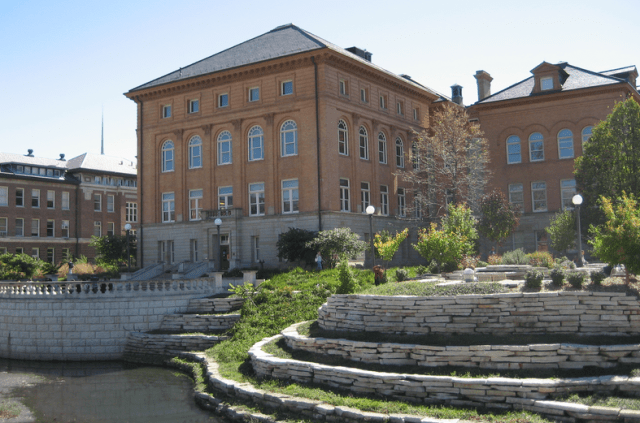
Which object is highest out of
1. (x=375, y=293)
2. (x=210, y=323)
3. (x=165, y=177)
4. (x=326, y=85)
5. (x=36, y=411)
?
(x=326, y=85)

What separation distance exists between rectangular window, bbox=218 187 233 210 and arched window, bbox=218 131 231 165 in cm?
190

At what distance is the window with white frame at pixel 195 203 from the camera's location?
41781 millimetres

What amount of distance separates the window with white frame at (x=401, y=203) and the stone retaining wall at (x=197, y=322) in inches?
829

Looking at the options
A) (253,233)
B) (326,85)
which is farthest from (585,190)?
Answer: (253,233)

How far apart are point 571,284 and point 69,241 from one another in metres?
57.6

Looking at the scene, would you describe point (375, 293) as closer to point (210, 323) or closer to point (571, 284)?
point (571, 284)

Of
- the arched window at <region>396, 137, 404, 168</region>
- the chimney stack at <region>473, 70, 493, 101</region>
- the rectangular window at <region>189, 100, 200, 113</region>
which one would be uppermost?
the chimney stack at <region>473, 70, 493, 101</region>

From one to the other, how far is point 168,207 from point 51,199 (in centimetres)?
2530

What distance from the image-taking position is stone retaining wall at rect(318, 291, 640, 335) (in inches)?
554

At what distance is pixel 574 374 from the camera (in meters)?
12.8

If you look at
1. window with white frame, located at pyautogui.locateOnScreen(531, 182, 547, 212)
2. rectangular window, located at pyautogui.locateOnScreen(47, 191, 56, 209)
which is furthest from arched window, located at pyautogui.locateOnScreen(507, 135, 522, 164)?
rectangular window, located at pyautogui.locateOnScreen(47, 191, 56, 209)

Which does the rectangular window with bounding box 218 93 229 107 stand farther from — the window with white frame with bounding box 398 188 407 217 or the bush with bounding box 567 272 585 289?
the bush with bounding box 567 272 585 289

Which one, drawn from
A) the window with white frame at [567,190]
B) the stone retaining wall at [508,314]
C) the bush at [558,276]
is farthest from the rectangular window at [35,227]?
the bush at [558,276]

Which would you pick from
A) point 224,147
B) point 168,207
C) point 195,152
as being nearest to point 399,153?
point 224,147
